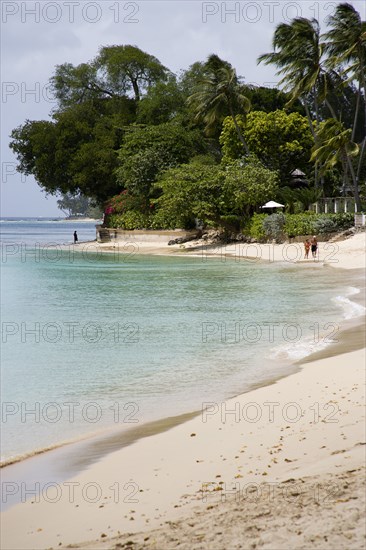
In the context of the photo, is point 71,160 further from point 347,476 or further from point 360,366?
point 347,476

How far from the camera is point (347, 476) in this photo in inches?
195

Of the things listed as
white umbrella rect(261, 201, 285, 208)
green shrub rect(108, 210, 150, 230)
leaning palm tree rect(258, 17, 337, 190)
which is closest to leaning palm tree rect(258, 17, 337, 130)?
leaning palm tree rect(258, 17, 337, 190)

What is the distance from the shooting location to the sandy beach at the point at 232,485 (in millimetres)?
4137

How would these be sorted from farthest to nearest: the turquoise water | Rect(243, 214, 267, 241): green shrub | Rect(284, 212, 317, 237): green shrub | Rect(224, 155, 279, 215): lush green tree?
Rect(224, 155, 279, 215): lush green tree, Rect(243, 214, 267, 241): green shrub, Rect(284, 212, 317, 237): green shrub, the turquoise water

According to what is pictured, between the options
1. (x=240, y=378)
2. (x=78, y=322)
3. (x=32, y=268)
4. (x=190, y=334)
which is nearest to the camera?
(x=240, y=378)

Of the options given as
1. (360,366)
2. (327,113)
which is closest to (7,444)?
(360,366)

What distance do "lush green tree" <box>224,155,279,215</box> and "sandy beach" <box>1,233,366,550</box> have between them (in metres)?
37.7

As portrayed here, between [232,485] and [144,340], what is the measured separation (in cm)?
1051

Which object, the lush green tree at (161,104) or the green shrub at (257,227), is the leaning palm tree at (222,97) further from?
the lush green tree at (161,104)

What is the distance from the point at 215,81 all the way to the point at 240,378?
43.2 m

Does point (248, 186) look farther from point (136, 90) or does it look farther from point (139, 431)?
point (139, 431)

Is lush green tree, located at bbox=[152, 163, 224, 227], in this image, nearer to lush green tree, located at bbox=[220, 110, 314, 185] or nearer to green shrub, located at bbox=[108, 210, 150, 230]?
lush green tree, located at bbox=[220, 110, 314, 185]

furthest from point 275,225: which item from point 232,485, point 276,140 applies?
point 232,485

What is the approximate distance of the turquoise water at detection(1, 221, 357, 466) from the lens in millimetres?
10047
